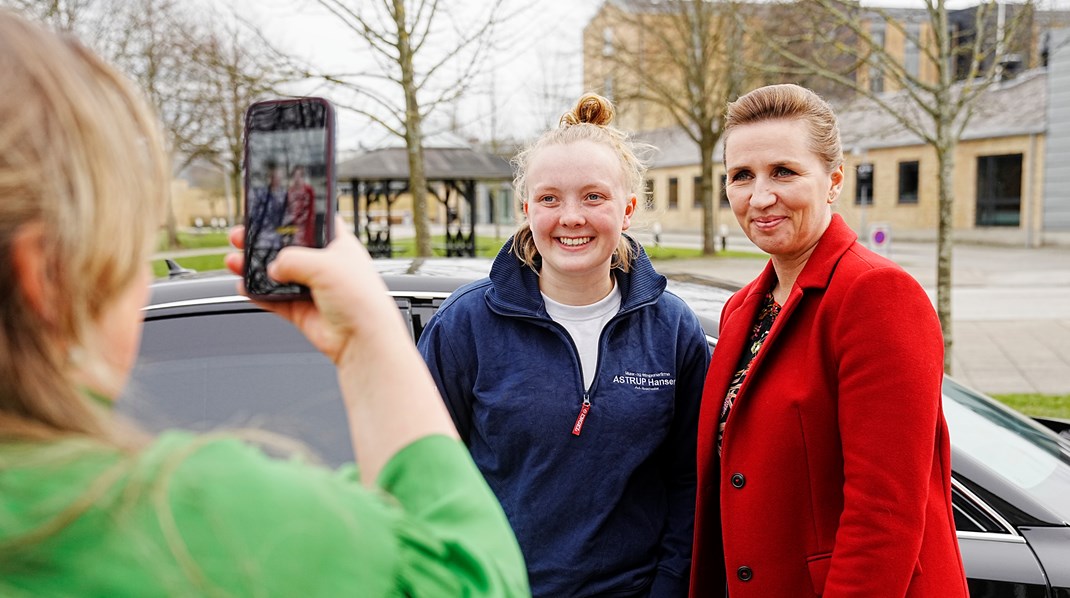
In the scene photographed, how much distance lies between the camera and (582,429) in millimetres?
2158

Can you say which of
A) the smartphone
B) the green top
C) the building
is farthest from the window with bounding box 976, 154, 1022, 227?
the green top

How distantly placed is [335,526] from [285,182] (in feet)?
1.47

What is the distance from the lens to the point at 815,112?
2070 mm

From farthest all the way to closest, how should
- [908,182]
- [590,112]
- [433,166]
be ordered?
1. [908,182]
2. [433,166]
3. [590,112]

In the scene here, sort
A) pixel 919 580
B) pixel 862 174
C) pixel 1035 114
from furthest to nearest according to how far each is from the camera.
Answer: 1. pixel 862 174
2. pixel 1035 114
3. pixel 919 580

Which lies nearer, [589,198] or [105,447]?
[105,447]

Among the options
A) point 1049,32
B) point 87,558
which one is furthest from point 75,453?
point 1049,32

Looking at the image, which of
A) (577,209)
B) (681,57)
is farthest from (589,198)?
(681,57)

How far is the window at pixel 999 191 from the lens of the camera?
29.3 meters

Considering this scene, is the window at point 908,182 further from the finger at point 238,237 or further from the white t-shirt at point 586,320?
the finger at point 238,237

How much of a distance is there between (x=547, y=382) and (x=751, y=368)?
51 cm

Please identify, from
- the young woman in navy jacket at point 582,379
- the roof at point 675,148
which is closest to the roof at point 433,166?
the young woman in navy jacket at point 582,379

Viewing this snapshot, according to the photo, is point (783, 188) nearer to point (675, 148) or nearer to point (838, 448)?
point (838, 448)

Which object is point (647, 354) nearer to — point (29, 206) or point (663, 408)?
point (663, 408)
